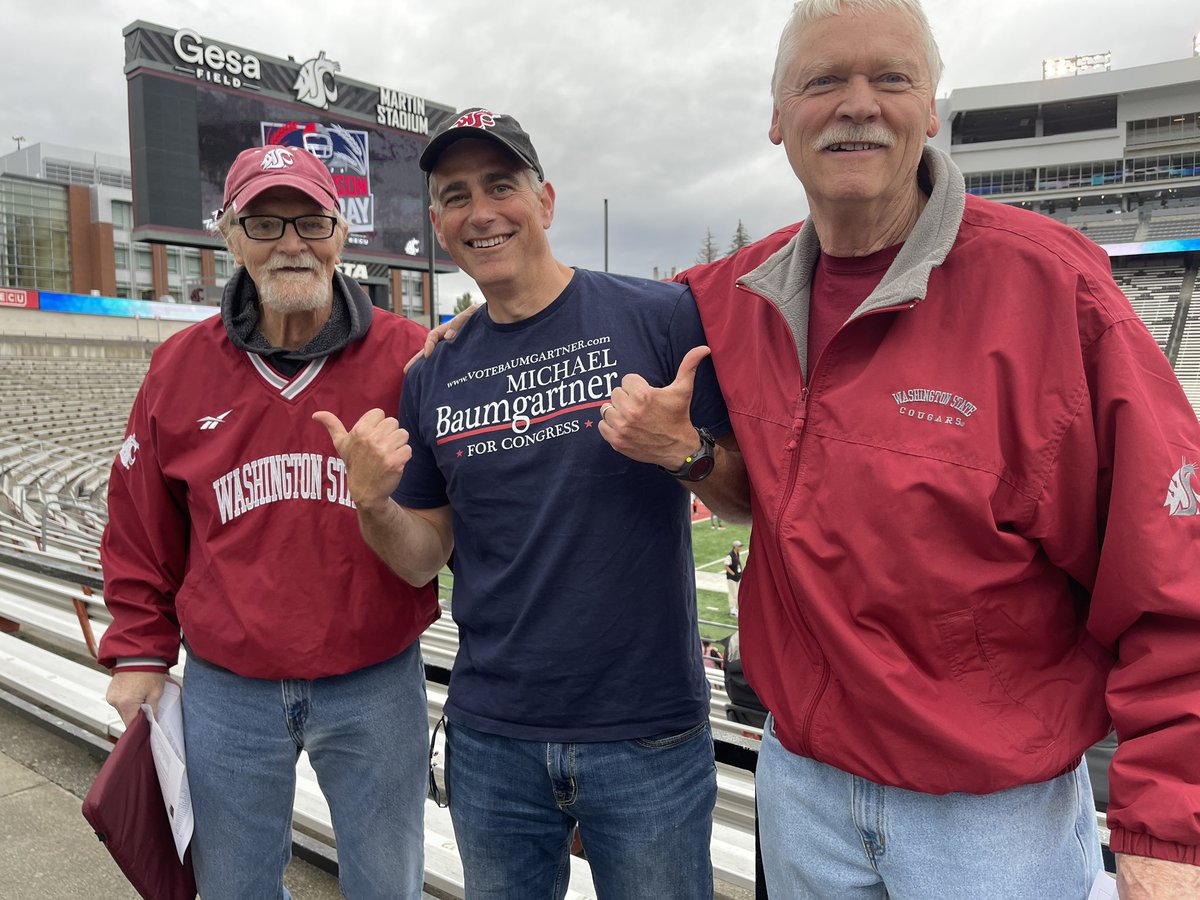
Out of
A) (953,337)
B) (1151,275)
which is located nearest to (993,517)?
(953,337)

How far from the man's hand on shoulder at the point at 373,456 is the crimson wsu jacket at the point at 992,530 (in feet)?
2.52

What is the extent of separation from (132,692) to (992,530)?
1.92 m

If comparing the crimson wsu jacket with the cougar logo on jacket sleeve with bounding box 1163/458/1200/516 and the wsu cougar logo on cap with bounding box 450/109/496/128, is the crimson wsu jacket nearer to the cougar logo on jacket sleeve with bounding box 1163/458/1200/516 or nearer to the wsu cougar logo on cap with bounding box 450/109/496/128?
the cougar logo on jacket sleeve with bounding box 1163/458/1200/516

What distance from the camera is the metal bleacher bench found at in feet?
7.51

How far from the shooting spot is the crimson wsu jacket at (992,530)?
3.70 ft

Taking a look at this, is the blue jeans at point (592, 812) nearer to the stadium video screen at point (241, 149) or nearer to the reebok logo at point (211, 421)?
the reebok logo at point (211, 421)

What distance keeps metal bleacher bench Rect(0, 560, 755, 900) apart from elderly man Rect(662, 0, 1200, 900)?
34.9 inches

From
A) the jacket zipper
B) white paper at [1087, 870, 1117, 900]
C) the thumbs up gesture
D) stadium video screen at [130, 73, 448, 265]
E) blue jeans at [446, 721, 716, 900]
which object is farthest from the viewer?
stadium video screen at [130, 73, 448, 265]

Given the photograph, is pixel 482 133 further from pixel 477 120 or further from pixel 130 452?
pixel 130 452

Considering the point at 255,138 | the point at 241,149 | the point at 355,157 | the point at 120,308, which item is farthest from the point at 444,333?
the point at 120,308

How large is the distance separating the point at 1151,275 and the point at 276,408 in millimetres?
53622

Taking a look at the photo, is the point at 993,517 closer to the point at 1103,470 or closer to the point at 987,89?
the point at 1103,470

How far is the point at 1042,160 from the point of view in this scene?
50844mm

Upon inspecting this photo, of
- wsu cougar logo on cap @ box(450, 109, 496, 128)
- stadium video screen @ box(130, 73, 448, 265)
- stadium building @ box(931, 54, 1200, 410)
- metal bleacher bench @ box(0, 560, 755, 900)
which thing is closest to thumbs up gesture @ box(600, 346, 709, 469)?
wsu cougar logo on cap @ box(450, 109, 496, 128)
